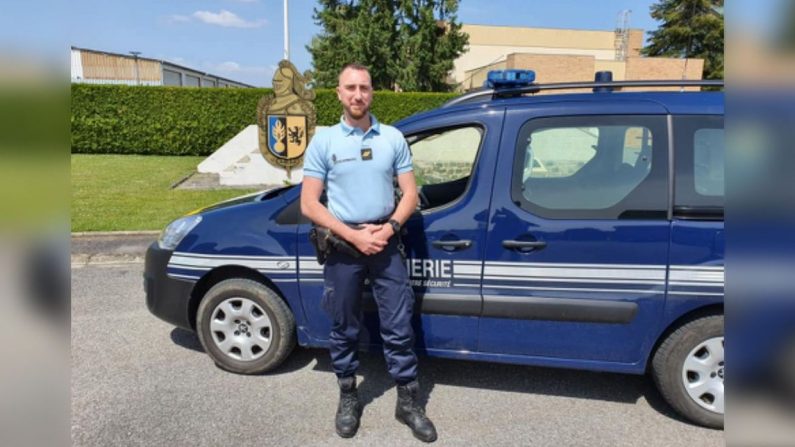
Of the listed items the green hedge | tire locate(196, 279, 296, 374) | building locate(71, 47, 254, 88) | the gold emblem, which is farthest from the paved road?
building locate(71, 47, 254, 88)

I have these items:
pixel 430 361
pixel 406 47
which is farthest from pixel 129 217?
pixel 406 47

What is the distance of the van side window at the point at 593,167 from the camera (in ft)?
8.87

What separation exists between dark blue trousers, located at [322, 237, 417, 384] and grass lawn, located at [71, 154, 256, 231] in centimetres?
485

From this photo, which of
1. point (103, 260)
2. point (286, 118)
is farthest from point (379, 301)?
point (286, 118)

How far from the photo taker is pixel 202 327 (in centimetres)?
333

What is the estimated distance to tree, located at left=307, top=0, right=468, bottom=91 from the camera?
29.2 metres

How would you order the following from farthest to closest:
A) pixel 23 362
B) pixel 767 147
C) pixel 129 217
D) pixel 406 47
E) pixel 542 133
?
pixel 406 47 → pixel 129 217 → pixel 542 133 → pixel 23 362 → pixel 767 147

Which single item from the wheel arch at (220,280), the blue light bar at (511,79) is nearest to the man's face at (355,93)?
the blue light bar at (511,79)

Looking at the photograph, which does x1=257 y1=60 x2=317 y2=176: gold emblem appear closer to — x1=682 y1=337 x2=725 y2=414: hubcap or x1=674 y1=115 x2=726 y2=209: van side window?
x1=674 y1=115 x2=726 y2=209: van side window

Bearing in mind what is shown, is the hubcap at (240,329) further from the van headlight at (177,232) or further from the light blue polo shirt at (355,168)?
the light blue polo shirt at (355,168)

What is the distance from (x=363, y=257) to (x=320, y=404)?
3.25ft

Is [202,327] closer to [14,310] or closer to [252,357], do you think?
[252,357]

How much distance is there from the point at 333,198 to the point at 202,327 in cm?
139

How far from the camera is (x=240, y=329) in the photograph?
3.31m
